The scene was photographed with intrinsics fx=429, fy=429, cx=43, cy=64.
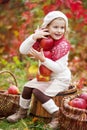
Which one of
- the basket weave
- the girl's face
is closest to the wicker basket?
the girl's face

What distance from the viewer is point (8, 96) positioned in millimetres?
4945

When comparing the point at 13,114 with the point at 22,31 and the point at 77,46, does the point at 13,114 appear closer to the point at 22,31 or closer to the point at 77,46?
the point at 22,31

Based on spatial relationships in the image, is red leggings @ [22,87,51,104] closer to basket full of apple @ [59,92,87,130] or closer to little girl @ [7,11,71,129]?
little girl @ [7,11,71,129]

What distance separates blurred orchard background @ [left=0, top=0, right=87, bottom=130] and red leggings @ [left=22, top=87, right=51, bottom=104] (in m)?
0.29

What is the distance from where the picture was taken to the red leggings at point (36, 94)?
4730 millimetres

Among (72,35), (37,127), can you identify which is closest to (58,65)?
(37,127)

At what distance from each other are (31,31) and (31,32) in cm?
6

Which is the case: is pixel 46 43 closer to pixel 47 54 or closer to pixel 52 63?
pixel 47 54

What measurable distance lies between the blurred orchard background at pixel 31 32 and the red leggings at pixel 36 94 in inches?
11.6

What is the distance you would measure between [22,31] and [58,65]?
3328 millimetres

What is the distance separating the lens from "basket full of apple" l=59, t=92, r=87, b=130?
4176 mm

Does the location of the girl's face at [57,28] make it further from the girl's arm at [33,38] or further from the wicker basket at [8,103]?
the wicker basket at [8,103]

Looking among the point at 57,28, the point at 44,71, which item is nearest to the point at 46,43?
the point at 57,28

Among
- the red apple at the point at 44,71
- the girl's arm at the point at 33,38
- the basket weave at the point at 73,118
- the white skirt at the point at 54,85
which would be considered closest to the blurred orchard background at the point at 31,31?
the white skirt at the point at 54,85
